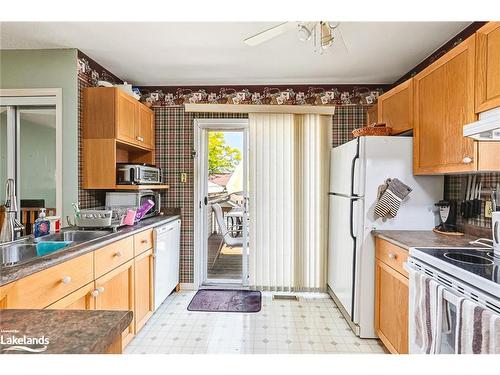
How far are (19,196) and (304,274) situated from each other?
2.96 m

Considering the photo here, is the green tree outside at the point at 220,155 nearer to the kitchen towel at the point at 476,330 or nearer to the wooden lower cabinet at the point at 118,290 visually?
the wooden lower cabinet at the point at 118,290

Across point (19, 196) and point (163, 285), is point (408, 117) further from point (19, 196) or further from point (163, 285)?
point (19, 196)

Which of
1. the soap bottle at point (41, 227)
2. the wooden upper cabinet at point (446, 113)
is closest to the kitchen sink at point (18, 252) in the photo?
the soap bottle at point (41, 227)

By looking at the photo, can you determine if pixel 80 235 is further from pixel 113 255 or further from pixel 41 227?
pixel 113 255

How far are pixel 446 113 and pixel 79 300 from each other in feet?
8.39

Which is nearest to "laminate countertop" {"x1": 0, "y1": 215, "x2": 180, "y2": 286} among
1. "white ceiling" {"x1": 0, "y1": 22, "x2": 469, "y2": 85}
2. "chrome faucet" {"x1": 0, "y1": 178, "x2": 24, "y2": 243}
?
"chrome faucet" {"x1": 0, "y1": 178, "x2": 24, "y2": 243}

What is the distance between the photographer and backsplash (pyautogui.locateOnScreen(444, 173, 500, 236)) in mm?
1949

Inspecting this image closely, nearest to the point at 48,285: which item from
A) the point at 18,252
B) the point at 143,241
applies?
the point at 18,252

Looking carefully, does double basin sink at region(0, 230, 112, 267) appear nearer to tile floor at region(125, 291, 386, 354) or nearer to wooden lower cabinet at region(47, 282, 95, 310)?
wooden lower cabinet at region(47, 282, 95, 310)

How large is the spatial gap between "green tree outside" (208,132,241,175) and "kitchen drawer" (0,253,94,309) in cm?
200

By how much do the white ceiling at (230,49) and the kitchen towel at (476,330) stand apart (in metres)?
1.88

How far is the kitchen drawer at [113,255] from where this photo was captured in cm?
174
